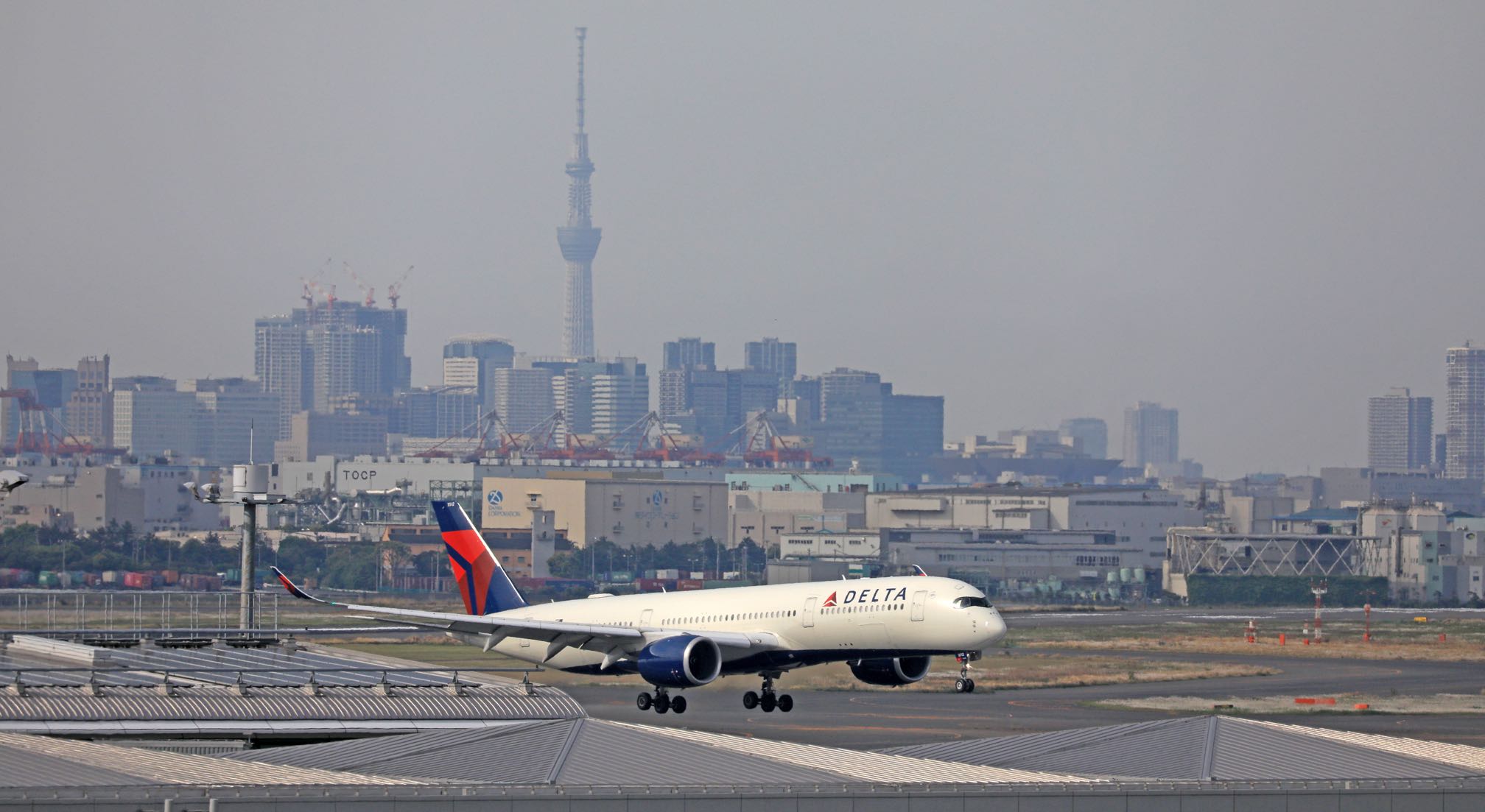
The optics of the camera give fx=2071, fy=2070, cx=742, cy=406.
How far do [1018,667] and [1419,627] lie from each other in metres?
58.1

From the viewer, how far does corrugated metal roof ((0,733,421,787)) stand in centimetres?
3700

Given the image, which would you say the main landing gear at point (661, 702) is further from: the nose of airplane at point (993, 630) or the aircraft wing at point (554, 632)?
the nose of airplane at point (993, 630)

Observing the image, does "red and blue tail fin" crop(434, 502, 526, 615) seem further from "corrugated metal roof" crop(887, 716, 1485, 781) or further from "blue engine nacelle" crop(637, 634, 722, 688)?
"corrugated metal roof" crop(887, 716, 1485, 781)

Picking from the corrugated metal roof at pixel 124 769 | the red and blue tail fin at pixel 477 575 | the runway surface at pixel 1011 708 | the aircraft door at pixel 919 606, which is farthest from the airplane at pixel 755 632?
the corrugated metal roof at pixel 124 769

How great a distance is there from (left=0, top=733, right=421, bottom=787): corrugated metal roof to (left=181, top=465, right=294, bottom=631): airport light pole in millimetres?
23409

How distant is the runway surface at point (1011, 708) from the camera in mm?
73312

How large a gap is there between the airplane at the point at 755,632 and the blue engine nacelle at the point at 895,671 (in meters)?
0.04

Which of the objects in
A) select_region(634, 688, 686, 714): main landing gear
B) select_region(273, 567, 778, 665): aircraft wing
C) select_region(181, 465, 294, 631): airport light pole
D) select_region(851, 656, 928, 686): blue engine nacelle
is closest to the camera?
select_region(181, 465, 294, 631): airport light pole

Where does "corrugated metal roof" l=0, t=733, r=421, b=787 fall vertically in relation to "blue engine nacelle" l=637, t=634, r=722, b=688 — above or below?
above

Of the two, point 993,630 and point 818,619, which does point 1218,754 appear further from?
point 818,619

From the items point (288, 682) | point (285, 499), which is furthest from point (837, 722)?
point (288, 682)

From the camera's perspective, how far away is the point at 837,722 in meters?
77.2

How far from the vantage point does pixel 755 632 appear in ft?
237

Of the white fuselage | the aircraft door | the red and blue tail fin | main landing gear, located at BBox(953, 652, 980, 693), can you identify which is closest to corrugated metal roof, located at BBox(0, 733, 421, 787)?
the white fuselage
